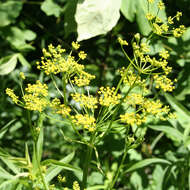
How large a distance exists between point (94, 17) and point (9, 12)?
3.10ft

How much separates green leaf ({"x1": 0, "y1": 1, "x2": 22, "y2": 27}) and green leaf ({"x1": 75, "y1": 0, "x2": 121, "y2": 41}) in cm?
86

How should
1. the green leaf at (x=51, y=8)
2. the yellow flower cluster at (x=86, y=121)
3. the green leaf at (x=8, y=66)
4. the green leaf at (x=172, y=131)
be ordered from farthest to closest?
the green leaf at (x=51, y=8)
the green leaf at (x=8, y=66)
the green leaf at (x=172, y=131)
the yellow flower cluster at (x=86, y=121)

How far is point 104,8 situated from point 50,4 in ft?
2.84

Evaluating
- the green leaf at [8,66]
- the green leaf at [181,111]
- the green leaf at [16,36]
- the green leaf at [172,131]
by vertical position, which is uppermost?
the green leaf at [16,36]

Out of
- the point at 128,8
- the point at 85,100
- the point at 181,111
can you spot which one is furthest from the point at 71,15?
the point at 181,111

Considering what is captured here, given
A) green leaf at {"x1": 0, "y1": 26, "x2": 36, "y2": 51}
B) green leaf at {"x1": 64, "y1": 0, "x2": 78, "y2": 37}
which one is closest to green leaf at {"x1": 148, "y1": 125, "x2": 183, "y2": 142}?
green leaf at {"x1": 64, "y1": 0, "x2": 78, "y2": 37}

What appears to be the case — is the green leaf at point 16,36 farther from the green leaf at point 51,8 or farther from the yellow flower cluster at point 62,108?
the yellow flower cluster at point 62,108

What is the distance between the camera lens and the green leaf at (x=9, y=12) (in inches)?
71.9

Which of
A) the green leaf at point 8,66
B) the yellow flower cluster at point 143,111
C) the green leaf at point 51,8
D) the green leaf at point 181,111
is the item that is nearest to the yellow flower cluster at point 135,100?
the yellow flower cluster at point 143,111

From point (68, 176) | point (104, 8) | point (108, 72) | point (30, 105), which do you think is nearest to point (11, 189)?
point (68, 176)

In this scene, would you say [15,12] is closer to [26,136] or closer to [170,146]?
[26,136]

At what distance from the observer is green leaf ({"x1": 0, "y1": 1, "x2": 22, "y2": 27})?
1.83 meters

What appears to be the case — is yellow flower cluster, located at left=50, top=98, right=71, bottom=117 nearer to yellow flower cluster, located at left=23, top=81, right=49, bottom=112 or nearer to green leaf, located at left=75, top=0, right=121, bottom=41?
yellow flower cluster, located at left=23, top=81, right=49, bottom=112

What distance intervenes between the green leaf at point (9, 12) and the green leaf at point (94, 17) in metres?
0.86
